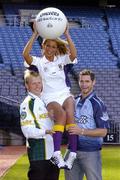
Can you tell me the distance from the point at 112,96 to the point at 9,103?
4.80 meters

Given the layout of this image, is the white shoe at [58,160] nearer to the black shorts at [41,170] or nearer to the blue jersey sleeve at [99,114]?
the black shorts at [41,170]

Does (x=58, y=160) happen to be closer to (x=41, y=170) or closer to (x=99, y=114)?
(x=41, y=170)

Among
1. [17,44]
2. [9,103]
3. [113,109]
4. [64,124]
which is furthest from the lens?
[17,44]

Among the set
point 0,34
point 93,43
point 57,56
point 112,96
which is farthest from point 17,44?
point 57,56

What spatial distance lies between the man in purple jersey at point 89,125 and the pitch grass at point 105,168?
5.38 metres

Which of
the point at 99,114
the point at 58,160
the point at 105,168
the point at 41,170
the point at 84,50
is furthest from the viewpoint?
the point at 84,50

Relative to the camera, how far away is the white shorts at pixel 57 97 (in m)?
5.93

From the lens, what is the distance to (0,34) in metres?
25.3

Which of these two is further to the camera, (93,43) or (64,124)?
(93,43)

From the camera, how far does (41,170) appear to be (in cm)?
545

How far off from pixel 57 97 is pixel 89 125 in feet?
1.57

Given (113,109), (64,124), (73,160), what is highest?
(64,124)

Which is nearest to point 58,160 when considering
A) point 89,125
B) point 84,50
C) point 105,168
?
point 89,125

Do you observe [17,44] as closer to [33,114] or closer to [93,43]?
[93,43]
